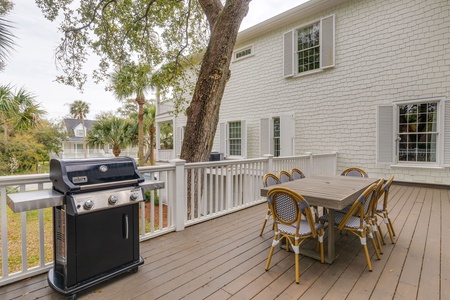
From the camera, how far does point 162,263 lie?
103 inches

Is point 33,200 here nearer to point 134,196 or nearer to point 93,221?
point 93,221

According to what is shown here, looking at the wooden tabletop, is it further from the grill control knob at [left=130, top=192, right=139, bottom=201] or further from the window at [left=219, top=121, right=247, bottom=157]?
the window at [left=219, top=121, right=247, bottom=157]

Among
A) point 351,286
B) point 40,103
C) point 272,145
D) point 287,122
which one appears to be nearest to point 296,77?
point 287,122

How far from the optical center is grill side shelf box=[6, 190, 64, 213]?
1.70m

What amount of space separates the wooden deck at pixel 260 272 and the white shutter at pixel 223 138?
24.2 feet

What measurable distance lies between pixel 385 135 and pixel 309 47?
3.97m

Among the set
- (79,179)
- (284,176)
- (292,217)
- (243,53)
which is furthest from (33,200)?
(243,53)

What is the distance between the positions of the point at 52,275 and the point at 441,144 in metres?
8.21

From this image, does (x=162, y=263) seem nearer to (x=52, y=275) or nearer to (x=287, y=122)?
(x=52, y=275)

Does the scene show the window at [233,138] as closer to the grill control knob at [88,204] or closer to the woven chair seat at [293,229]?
the woven chair seat at [293,229]

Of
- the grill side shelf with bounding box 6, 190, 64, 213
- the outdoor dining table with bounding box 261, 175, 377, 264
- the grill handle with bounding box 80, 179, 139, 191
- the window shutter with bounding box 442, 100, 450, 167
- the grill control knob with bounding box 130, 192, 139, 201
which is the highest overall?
the window shutter with bounding box 442, 100, 450, 167

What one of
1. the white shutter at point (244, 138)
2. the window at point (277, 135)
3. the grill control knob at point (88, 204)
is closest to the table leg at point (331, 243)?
the grill control knob at point (88, 204)

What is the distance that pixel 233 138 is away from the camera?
10.7 metres

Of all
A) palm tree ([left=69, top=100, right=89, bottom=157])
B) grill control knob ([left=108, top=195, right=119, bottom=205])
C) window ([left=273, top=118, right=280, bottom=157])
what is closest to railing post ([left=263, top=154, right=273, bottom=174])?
grill control knob ([left=108, top=195, right=119, bottom=205])
